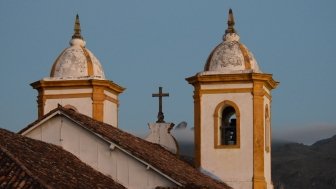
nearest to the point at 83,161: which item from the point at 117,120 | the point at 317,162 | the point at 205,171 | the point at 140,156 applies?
the point at 140,156

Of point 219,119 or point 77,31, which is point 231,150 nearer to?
point 219,119

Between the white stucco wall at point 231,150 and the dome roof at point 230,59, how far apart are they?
49 cm

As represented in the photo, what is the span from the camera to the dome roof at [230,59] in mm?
27625

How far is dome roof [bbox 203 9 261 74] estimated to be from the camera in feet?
90.6

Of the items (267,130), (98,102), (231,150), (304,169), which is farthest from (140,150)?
(304,169)

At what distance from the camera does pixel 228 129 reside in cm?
2795

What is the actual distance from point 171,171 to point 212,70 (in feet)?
24.3

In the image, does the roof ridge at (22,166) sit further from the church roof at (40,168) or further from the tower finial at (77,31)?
the tower finial at (77,31)

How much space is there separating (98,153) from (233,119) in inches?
299

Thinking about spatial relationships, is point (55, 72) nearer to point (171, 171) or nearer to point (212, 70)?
point (212, 70)

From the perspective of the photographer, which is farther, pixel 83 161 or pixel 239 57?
pixel 239 57

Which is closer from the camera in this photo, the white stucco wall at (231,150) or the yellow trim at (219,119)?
the white stucco wall at (231,150)

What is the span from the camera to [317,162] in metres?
73.8

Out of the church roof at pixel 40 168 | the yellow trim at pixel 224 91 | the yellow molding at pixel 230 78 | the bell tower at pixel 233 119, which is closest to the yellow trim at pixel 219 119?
the bell tower at pixel 233 119
